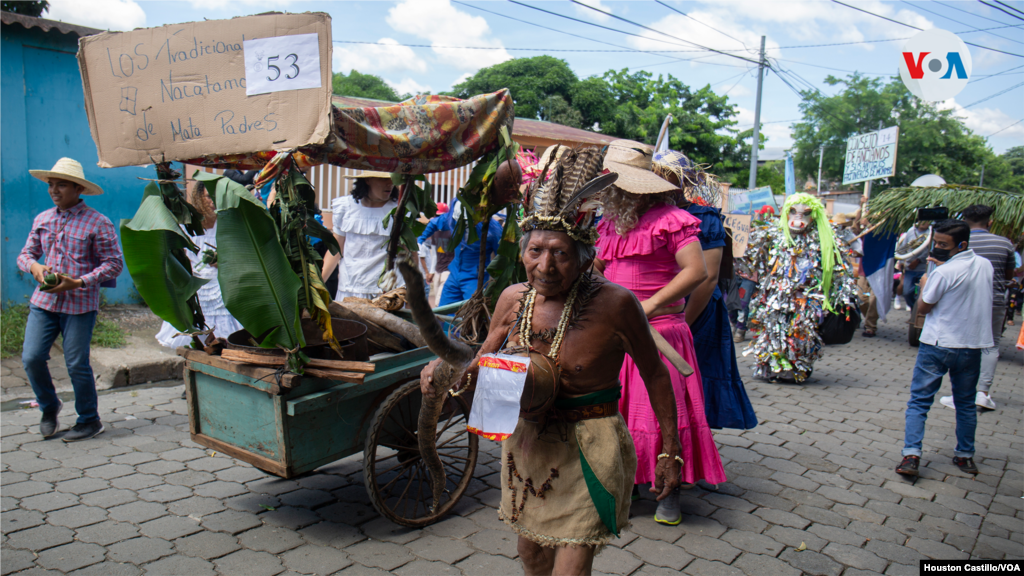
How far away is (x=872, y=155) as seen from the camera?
12.9m

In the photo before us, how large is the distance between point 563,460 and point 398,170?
6.24ft

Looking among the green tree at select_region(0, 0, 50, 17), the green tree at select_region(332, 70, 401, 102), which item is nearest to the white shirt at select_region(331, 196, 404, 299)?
the green tree at select_region(0, 0, 50, 17)

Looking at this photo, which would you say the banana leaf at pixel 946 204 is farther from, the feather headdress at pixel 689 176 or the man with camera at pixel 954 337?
the feather headdress at pixel 689 176

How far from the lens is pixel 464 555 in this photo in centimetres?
336

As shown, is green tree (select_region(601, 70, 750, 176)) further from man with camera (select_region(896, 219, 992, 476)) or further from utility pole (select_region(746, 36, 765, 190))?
man with camera (select_region(896, 219, 992, 476))

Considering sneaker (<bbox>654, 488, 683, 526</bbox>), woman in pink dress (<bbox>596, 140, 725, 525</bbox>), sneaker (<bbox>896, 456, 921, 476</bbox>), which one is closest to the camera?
woman in pink dress (<bbox>596, 140, 725, 525</bbox>)

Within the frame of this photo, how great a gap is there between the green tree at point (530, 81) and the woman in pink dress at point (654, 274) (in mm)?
27538

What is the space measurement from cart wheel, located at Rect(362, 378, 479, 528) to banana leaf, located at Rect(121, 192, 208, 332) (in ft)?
3.75

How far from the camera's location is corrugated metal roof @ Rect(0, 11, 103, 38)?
764 centimetres

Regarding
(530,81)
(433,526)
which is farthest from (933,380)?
(530,81)

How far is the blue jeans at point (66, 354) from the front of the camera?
4766mm

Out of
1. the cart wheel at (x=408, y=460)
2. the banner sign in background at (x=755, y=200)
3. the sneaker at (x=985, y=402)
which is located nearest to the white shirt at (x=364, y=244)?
the cart wheel at (x=408, y=460)

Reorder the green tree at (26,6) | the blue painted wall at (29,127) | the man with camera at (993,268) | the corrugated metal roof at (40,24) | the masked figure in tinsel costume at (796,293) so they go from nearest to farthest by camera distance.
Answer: the man with camera at (993,268), the masked figure in tinsel costume at (796,293), the corrugated metal roof at (40,24), the blue painted wall at (29,127), the green tree at (26,6)

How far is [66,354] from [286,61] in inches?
137
